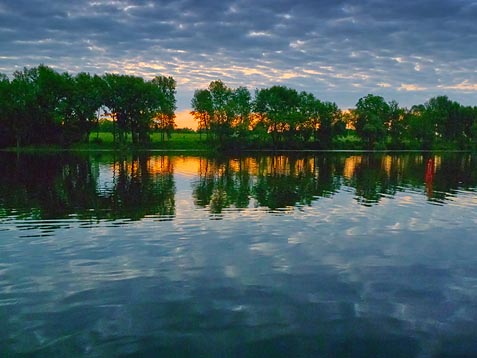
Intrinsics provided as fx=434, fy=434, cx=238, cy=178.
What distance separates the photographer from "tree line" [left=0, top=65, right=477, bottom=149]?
5226 inches

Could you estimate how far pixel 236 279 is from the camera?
50.0 feet

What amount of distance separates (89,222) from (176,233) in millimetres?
5748

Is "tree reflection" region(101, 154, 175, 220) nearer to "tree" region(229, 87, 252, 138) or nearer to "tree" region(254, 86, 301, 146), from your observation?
"tree" region(229, 87, 252, 138)

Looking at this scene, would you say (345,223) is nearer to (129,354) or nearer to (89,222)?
(89,222)

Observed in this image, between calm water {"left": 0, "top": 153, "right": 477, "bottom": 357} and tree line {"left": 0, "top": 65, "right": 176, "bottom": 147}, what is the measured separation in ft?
360

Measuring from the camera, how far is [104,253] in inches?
718

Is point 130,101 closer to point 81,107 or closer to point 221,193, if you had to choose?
point 81,107

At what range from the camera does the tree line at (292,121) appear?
157m

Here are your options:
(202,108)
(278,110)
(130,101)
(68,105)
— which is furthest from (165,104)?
(278,110)

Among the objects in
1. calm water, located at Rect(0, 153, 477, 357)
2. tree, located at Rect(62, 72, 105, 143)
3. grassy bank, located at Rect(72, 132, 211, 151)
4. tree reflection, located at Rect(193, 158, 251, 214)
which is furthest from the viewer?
grassy bank, located at Rect(72, 132, 211, 151)

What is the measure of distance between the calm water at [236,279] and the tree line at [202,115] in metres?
110

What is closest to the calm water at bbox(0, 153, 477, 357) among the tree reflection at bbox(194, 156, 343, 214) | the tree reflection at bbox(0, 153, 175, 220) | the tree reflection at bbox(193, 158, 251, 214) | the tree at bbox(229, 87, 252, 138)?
the tree reflection at bbox(0, 153, 175, 220)

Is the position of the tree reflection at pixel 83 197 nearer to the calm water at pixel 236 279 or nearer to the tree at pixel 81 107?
the calm water at pixel 236 279

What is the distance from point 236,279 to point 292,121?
503ft
